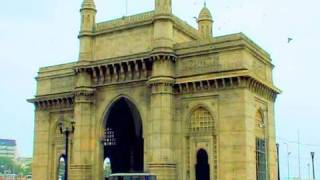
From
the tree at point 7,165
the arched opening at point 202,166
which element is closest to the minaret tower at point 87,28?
the arched opening at point 202,166

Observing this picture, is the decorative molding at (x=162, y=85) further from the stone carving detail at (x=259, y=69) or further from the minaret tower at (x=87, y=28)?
the minaret tower at (x=87, y=28)

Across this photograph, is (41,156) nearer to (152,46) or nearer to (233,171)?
(152,46)

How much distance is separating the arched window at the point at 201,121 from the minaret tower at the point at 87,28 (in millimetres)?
10393

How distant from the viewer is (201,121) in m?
36.7

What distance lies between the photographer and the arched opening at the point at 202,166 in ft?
119

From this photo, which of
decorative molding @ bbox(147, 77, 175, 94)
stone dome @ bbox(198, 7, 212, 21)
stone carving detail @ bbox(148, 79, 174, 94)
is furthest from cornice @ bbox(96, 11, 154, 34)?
stone dome @ bbox(198, 7, 212, 21)

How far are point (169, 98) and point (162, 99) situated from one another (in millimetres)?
579

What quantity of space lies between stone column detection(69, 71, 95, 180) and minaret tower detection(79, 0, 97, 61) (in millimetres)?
1620

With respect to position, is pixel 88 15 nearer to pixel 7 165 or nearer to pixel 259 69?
pixel 259 69

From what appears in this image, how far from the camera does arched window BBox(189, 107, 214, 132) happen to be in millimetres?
36294

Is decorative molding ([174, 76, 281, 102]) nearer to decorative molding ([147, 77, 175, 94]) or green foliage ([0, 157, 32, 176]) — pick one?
decorative molding ([147, 77, 175, 94])

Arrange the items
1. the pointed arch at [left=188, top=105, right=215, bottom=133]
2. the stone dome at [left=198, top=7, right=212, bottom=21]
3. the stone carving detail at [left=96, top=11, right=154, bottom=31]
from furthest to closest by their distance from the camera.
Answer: the stone dome at [left=198, top=7, right=212, bottom=21]
the stone carving detail at [left=96, top=11, right=154, bottom=31]
the pointed arch at [left=188, top=105, right=215, bottom=133]

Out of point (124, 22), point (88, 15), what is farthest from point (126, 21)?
point (88, 15)

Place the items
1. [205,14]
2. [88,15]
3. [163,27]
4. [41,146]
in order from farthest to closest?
[205,14], [41,146], [88,15], [163,27]
